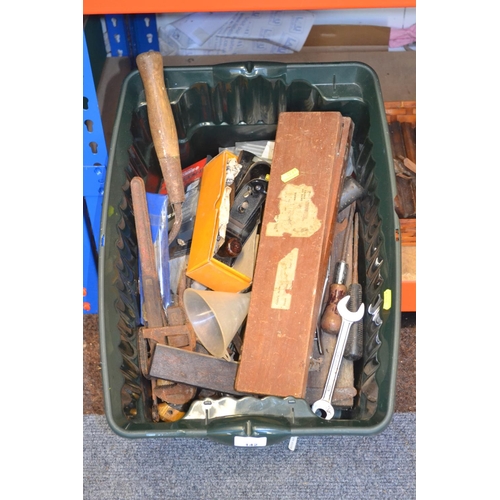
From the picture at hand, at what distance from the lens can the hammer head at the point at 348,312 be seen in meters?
1.06

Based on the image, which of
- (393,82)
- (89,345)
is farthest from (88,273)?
(393,82)

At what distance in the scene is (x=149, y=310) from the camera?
1059 millimetres

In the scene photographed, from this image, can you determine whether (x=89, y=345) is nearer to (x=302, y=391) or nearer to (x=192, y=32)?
(x=302, y=391)

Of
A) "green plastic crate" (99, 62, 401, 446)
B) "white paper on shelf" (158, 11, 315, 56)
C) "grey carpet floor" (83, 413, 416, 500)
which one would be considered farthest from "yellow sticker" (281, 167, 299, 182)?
"white paper on shelf" (158, 11, 315, 56)

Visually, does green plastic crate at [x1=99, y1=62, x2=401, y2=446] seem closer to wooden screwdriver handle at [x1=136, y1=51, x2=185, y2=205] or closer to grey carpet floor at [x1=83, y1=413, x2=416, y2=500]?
wooden screwdriver handle at [x1=136, y1=51, x2=185, y2=205]

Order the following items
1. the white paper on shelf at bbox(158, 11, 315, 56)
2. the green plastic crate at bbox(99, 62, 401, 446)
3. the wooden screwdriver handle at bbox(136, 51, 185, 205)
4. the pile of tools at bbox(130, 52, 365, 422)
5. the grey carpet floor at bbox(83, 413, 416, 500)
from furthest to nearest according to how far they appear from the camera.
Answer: the white paper on shelf at bbox(158, 11, 315, 56) → the grey carpet floor at bbox(83, 413, 416, 500) → the wooden screwdriver handle at bbox(136, 51, 185, 205) → the pile of tools at bbox(130, 52, 365, 422) → the green plastic crate at bbox(99, 62, 401, 446)

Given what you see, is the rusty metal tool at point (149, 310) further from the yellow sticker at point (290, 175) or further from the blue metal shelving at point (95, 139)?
the yellow sticker at point (290, 175)

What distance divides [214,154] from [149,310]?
409 mm

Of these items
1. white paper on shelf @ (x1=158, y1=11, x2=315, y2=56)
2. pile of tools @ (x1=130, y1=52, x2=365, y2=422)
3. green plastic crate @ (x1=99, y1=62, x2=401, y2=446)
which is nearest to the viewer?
green plastic crate @ (x1=99, y1=62, x2=401, y2=446)

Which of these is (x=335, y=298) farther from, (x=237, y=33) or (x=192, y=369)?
(x=237, y=33)

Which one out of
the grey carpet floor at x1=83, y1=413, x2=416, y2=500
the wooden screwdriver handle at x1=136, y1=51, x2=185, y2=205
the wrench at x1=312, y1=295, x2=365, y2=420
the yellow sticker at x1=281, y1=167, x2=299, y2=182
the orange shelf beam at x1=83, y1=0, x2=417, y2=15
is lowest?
the grey carpet floor at x1=83, y1=413, x2=416, y2=500

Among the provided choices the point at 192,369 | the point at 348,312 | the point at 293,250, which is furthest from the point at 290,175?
the point at 192,369

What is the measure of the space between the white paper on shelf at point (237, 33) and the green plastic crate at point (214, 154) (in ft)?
1.75

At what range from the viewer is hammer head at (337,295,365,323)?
1062 millimetres
